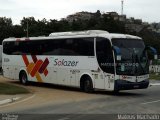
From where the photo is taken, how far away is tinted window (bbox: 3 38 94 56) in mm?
25119

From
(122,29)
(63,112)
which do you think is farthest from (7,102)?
(122,29)

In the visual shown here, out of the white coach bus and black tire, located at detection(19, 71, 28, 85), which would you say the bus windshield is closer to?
the white coach bus

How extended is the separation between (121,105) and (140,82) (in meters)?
5.39

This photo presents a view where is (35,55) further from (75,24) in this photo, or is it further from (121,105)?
(75,24)

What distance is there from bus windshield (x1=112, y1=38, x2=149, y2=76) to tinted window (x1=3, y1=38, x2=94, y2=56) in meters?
1.81

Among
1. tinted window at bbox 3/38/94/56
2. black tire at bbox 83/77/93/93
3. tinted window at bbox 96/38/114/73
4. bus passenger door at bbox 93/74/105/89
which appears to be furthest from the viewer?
tinted window at bbox 3/38/94/56

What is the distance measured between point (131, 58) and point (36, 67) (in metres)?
8.26

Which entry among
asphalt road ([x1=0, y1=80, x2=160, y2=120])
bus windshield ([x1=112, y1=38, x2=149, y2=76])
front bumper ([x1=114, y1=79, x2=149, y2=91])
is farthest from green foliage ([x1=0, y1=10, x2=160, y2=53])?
asphalt road ([x1=0, y1=80, x2=160, y2=120])

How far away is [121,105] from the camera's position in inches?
725

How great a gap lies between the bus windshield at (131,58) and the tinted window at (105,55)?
0.35 meters

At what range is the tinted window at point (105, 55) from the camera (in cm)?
2327

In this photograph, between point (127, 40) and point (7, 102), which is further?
point (127, 40)

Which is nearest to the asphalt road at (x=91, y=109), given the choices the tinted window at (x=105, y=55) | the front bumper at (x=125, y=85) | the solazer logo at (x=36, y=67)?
the front bumper at (x=125, y=85)

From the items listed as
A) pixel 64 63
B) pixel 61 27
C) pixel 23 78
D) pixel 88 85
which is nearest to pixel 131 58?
pixel 88 85
